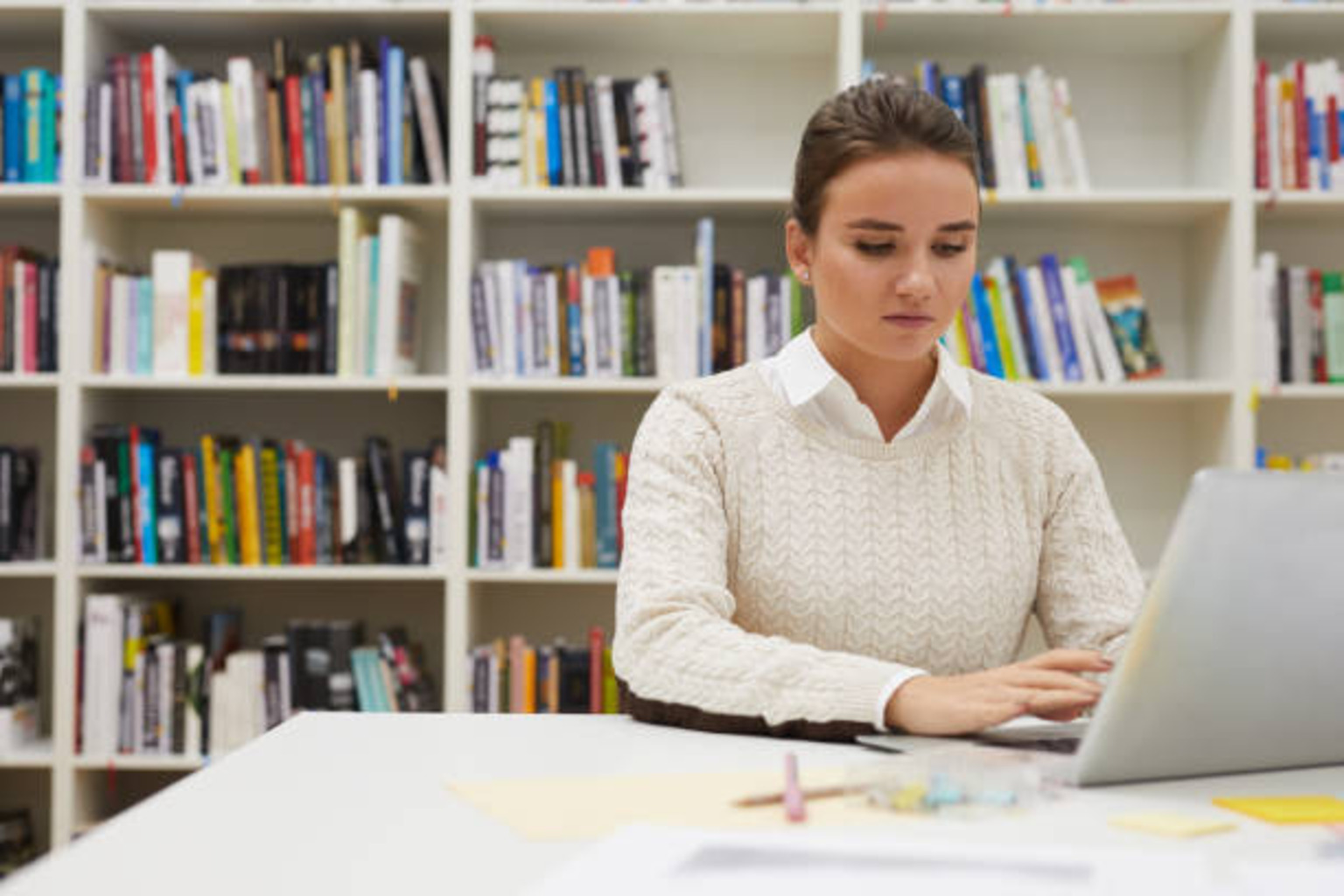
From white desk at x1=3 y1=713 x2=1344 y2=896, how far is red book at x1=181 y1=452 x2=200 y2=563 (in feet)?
5.59

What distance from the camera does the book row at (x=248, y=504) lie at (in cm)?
264

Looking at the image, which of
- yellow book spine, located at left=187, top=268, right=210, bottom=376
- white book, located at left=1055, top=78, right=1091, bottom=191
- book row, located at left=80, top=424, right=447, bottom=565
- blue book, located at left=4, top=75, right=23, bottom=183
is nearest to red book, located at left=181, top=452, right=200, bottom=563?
book row, located at left=80, top=424, right=447, bottom=565

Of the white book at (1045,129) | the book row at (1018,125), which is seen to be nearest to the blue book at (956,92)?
the book row at (1018,125)

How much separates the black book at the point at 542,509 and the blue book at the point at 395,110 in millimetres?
621

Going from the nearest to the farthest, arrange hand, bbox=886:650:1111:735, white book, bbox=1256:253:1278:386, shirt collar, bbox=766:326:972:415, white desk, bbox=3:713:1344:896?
white desk, bbox=3:713:1344:896 < hand, bbox=886:650:1111:735 < shirt collar, bbox=766:326:972:415 < white book, bbox=1256:253:1278:386

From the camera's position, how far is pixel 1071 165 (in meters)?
2.65

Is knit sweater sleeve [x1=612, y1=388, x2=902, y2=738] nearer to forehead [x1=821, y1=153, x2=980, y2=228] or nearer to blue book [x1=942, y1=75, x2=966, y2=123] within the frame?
forehead [x1=821, y1=153, x2=980, y2=228]

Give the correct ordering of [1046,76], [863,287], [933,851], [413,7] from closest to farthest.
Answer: [933,851] → [863,287] → [413,7] → [1046,76]

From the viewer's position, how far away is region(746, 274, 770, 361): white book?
2633 mm

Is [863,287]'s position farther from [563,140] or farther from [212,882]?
[563,140]

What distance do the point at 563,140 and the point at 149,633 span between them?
1.29 meters

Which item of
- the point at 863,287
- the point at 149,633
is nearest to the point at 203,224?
the point at 149,633

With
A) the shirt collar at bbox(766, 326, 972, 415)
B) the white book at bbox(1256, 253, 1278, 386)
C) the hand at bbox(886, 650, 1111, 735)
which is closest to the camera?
the hand at bbox(886, 650, 1111, 735)

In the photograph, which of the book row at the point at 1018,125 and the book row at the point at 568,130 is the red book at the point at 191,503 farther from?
the book row at the point at 1018,125
